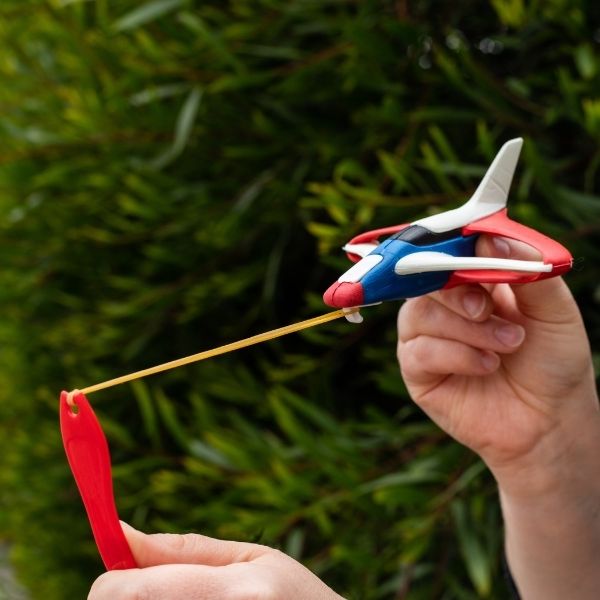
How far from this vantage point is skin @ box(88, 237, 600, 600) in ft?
2.40

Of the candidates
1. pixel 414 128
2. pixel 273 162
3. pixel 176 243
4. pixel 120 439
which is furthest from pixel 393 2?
→ pixel 120 439

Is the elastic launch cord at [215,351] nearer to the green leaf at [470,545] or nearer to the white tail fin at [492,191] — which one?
the white tail fin at [492,191]

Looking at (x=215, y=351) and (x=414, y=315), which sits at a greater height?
(x=215, y=351)

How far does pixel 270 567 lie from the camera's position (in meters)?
0.50

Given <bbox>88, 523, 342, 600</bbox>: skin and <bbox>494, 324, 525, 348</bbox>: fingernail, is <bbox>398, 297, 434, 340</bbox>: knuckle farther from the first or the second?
<bbox>88, 523, 342, 600</bbox>: skin

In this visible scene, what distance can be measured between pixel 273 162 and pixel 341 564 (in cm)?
61

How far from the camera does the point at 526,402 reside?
79cm

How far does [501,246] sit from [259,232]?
28.5 inches

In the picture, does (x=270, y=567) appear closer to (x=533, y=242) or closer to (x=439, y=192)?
(x=533, y=242)

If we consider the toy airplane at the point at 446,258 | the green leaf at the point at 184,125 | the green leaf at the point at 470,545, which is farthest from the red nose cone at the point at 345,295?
the green leaf at the point at 184,125

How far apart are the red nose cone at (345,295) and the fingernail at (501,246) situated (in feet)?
0.50

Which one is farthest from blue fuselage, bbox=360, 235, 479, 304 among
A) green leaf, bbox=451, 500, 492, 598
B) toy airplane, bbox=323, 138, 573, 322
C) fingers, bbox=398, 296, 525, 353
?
green leaf, bbox=451, 500, 492, 598

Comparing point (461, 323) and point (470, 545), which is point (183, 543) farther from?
point (470, 545)

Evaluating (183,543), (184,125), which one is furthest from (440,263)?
(184,125)
